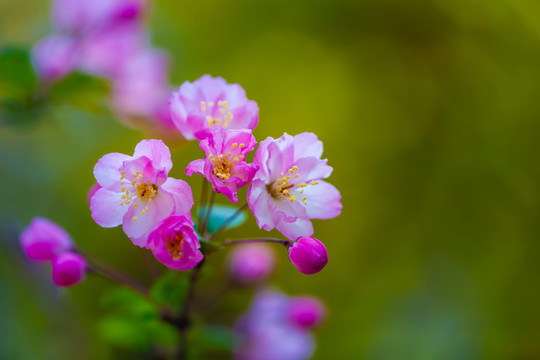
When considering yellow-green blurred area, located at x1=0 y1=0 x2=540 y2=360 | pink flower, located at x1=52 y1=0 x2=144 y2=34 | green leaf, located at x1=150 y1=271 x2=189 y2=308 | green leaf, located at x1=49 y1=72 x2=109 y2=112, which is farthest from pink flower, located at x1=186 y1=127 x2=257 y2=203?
yellow-green blurred area, located at x1=0 y1=0 x2=540 y2=360

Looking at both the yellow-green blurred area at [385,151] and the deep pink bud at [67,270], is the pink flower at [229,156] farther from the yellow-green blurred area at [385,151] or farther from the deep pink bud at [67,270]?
the yellow-green blurred area at [385,151]

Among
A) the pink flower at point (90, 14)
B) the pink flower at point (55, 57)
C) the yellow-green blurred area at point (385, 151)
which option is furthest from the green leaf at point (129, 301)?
the pink flower at point (90, 14)

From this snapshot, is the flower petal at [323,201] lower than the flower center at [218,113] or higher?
lower

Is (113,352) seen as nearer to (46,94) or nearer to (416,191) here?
(46,94)

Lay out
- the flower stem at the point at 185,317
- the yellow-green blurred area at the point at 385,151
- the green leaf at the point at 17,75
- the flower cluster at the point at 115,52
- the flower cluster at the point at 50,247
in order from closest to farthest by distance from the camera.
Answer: the flower stem at the point at 185,317, the flower cluster at the point at 50,247, the green leaf at the point at 17,75, the flower cluster at the point at 115,52, the yellow-green blurred area at the point at 385,151

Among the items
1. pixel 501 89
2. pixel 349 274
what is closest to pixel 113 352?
pixel 349 274

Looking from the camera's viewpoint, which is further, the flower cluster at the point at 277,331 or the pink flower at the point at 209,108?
the flower cluster at the point at 277,331

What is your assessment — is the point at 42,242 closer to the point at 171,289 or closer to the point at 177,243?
the point at 171,289
